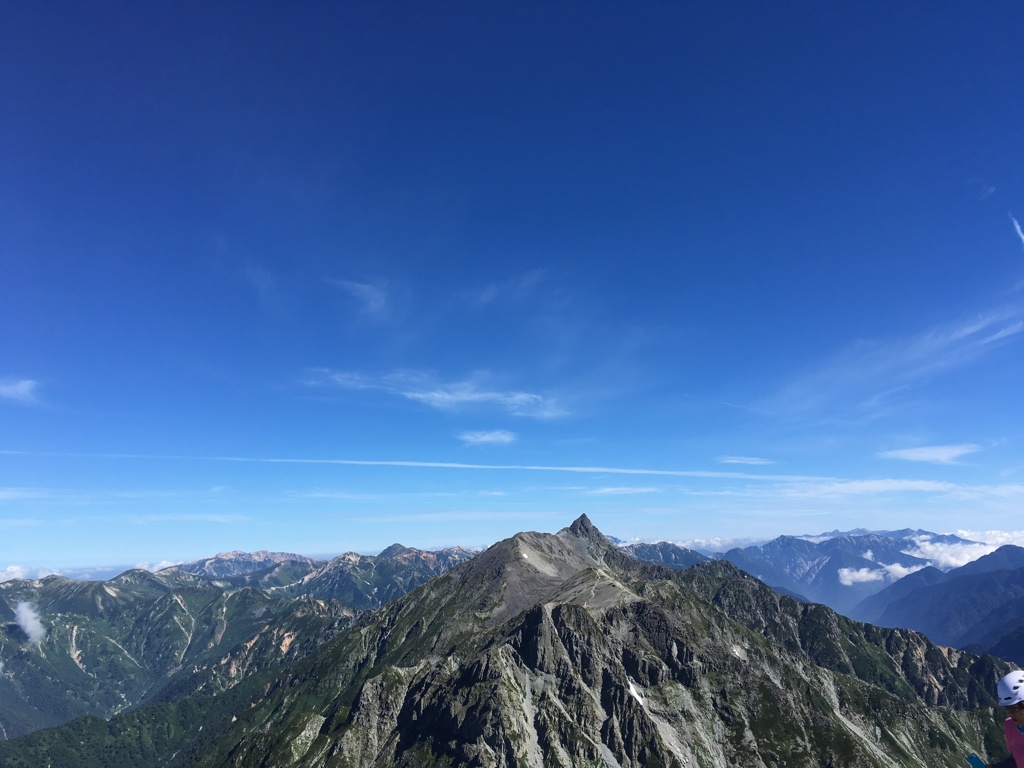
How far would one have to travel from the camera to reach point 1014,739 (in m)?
21.3

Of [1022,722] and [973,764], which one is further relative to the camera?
[1022,722]

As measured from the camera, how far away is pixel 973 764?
18766 mm

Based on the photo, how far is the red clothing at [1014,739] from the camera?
64.5 feet

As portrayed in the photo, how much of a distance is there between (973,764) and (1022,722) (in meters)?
5.90

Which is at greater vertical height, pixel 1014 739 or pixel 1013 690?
pixel 1013 690

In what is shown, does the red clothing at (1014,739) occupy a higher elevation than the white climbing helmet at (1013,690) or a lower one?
lower

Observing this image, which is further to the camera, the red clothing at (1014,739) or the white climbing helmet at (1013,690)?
the white climbing helmet at (1013,690)

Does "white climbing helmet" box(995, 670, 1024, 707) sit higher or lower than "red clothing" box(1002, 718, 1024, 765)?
higher

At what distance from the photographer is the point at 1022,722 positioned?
72.7 feet

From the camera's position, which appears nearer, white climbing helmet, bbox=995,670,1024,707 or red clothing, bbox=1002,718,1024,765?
red clothing, bbox=1002,718,1024,765

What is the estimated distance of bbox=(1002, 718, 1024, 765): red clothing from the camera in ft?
64.5
